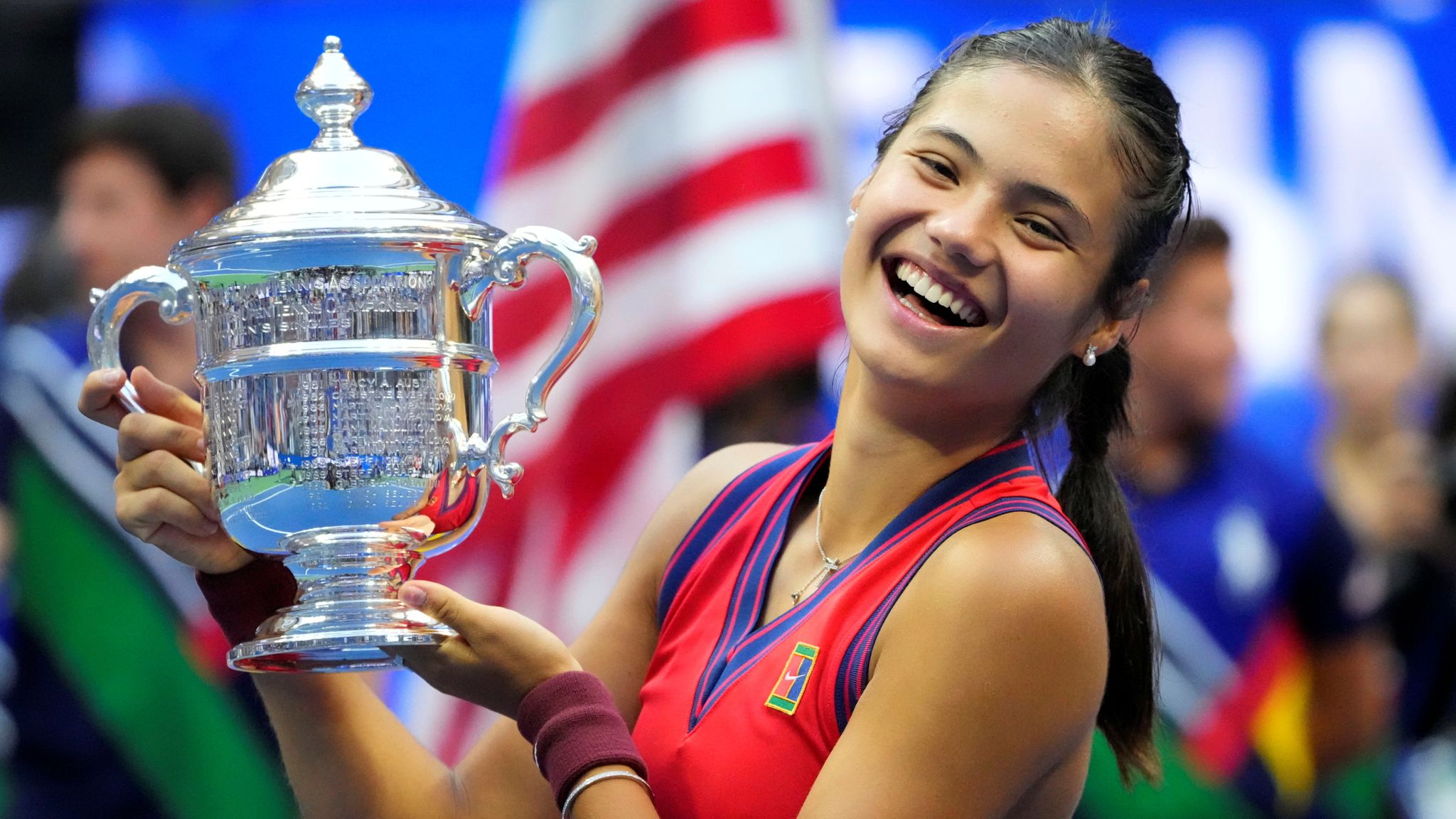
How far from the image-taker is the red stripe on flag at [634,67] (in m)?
3.54

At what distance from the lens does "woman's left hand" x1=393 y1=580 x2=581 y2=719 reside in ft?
5.67

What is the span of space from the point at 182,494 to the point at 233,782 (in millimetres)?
1827

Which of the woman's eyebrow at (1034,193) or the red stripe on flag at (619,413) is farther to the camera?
the red stripe on flag at (619,413)

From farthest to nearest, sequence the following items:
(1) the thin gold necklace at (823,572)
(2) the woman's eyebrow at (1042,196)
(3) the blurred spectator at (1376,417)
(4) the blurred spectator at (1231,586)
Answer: (3) the blurred spectator at (1376,417) < (4) the blurred spectator at (1231,586) < (1) the thin gold necklace at (823,572) < (2) the woman's eyebrow at (1042,196)

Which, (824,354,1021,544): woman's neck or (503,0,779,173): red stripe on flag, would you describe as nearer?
(824,354,1021,544): woman's neck

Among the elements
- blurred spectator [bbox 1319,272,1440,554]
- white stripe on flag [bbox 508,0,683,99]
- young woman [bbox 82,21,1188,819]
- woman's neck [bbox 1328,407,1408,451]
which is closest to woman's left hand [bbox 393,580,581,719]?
young woman [bbox 82,21,1188,819]

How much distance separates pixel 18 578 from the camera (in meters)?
3.47

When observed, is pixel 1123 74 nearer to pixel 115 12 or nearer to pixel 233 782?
pixel 233 782

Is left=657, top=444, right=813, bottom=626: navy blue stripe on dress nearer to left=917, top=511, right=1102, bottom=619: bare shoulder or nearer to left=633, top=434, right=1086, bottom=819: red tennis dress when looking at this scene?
left=633, top=434, right=1086, bottom=819: red tennis dress

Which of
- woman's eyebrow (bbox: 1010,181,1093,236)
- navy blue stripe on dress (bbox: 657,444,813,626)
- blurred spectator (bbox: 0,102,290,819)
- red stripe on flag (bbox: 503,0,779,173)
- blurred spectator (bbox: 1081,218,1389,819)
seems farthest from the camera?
blurred spectator (bbox: 1081,218,1389,819)

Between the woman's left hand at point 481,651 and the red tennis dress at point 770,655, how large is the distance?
6.0 inches

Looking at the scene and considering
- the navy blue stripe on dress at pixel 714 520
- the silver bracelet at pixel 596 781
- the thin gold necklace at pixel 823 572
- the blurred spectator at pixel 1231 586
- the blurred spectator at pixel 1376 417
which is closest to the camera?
the silver bracelet at pixel 596 781

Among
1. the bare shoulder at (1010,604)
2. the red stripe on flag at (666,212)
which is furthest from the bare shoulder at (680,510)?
the red stripe on flag at (666,212)

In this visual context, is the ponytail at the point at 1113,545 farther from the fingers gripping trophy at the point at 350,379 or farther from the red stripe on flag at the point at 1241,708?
the red stripe on flag at the point at 1241,708
